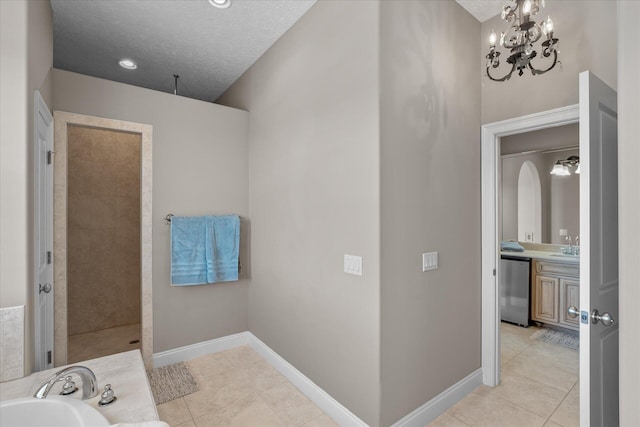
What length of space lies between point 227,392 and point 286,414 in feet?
1.76

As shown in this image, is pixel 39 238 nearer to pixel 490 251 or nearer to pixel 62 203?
pixel 62 203

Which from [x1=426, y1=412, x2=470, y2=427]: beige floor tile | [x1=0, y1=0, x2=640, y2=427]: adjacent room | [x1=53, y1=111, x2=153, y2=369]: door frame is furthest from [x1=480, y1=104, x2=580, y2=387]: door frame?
[x1=53, y1=111, x2=153, y2=369]: door frame

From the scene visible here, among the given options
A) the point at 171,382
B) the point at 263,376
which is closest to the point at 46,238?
the point at 171,382

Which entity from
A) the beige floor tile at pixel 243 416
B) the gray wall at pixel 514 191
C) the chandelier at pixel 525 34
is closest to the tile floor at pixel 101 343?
the beige floor tile at pixel 243 416

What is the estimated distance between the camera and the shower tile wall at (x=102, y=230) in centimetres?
342

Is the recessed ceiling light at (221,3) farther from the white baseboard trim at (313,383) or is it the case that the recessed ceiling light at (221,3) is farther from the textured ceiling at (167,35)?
the white baseboard trim at (313,383)

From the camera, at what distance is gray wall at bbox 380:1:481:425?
1.81 m

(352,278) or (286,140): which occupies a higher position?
(286,140)

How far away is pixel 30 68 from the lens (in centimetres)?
158

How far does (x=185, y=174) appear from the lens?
2.87 m

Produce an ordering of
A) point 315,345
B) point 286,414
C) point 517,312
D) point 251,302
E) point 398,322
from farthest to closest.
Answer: point 517,312, point 251,302, point 315,345, point 286,414, point 398,322

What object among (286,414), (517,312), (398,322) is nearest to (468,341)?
(398,322)

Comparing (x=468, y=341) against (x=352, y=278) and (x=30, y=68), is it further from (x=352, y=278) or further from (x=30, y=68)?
(x=30, y=68)

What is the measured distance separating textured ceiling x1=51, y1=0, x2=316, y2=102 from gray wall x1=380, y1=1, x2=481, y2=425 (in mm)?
956
